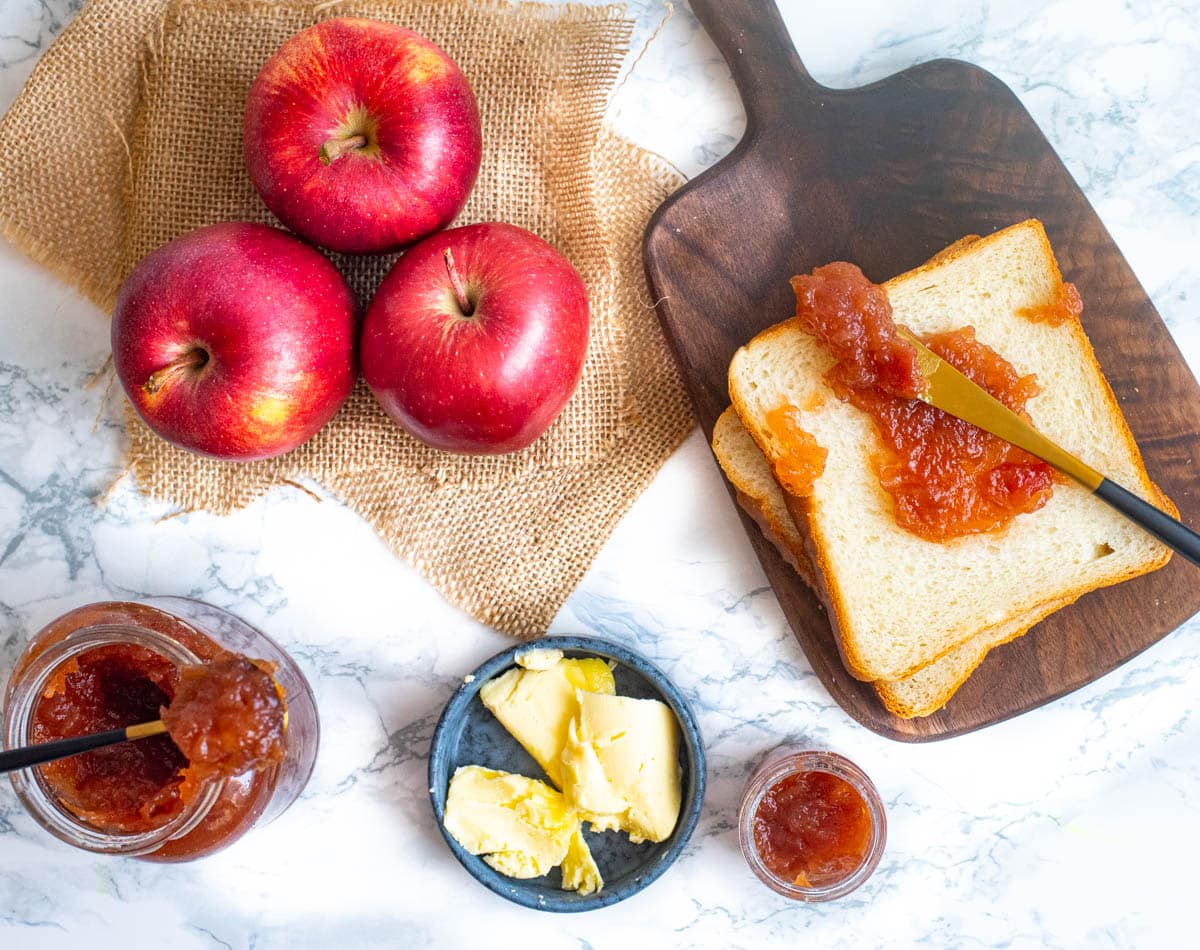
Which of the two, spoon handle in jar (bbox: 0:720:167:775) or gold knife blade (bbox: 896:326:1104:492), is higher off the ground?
gold knife blade (bbox: 896:326:1104:492)

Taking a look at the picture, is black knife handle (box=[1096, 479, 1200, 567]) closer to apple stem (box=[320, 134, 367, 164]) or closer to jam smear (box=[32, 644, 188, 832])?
apple stem (box=[320, 134, 367, 164])

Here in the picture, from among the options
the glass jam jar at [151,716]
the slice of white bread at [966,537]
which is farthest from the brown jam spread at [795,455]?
the glass jam jar at [151,716]

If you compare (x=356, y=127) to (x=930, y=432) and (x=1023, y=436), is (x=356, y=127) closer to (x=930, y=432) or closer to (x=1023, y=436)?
(x=930, y=432)

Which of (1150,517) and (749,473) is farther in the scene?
(749,473)

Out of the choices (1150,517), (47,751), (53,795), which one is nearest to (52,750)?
(47,751)

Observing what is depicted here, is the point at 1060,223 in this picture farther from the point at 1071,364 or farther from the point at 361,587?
the point at 361,587

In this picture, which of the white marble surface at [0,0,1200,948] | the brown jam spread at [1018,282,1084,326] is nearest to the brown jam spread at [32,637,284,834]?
the white marble surface at [0,0,1200,948]
